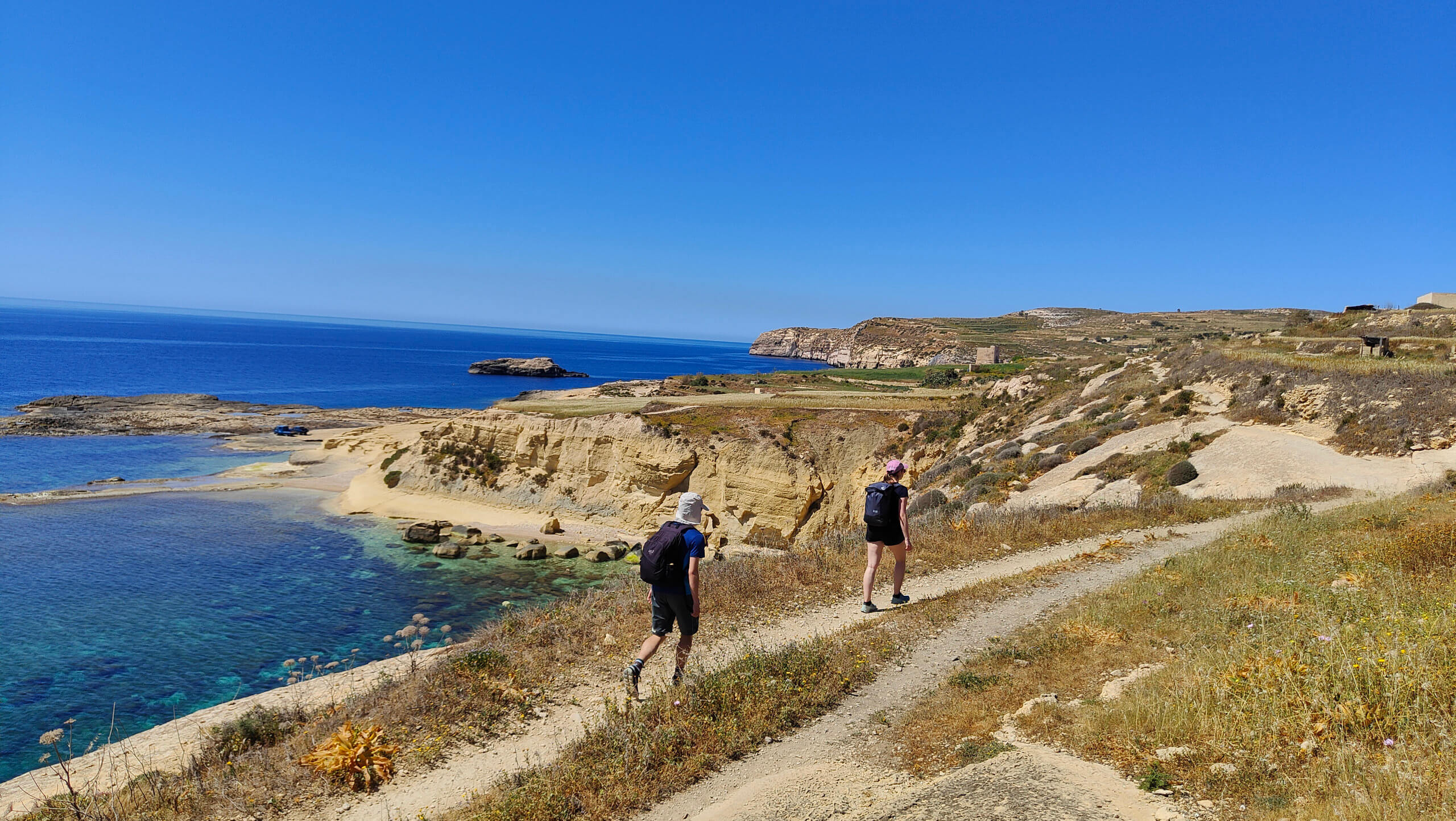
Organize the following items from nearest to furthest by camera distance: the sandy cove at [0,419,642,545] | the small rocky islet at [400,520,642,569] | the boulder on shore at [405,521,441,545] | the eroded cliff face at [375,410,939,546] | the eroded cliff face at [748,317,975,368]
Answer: the small rocky islet at [400,520,642,569] → the boulder on shore at [405,521,441,545] → the eroded cliff face at [375,410,939,546] → the sandy cove at [0,419,642,545] → the eroded cliff face at [748,317,975,368]

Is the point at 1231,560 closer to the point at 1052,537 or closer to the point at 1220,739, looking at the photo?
the point at 1052,537

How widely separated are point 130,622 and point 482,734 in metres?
19.4

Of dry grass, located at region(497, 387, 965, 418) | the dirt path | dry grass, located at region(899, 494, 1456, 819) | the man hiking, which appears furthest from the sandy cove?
dry grass, located at region(899, 494, 1456, 819)

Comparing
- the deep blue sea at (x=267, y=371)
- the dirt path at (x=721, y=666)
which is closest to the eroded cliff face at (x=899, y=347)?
the deep blue sea at (x=267, y=371)

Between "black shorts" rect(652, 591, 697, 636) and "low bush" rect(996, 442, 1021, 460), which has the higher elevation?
"black shorts" rect(652, 591, 697, 636)

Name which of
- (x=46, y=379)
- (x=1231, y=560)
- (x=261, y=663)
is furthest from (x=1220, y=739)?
(x=46, y=379)

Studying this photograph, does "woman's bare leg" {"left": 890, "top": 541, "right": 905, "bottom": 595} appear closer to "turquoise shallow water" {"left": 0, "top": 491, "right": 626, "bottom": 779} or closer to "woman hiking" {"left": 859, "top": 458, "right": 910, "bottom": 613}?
"woman hiking" {"left": 859, "top": 458, "right": 910, "bottom": 613}

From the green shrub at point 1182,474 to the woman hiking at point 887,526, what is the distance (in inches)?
486

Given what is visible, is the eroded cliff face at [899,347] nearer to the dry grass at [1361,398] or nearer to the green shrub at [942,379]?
the green shrub at [942,379]

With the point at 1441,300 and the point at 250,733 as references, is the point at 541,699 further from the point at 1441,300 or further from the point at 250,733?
the point at 1441,300

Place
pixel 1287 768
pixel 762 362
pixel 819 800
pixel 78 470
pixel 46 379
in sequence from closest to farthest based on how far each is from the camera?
pixel 1287 768 < pixel 819 800 < pixel 78 470 < pixel 46 379 < pixel 762 362

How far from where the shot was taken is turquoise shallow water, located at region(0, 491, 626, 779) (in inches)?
618

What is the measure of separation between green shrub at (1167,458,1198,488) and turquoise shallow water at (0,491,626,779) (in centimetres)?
1849

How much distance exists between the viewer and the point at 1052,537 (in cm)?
1362
